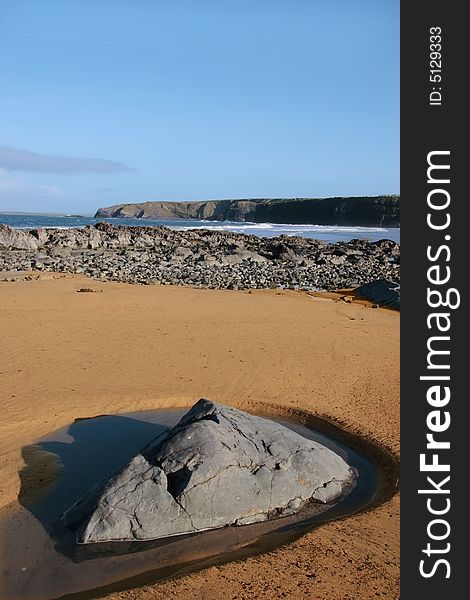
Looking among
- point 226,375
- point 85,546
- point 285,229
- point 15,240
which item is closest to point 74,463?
point 85,546

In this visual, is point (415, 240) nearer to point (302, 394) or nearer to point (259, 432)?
point (259, 432)

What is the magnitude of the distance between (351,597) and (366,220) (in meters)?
100

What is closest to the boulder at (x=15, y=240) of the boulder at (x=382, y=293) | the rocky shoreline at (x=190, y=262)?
the rocky shoreline at (x=190, y=262)

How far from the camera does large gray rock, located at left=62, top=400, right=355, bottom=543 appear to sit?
171 inches

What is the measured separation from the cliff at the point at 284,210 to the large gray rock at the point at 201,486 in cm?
7627

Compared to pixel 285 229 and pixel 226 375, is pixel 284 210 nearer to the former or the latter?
pixel 285 229

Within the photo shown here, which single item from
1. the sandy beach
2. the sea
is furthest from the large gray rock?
the sea

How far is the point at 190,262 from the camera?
26797 millimetres

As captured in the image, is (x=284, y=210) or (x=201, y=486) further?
(x=284, y=210)

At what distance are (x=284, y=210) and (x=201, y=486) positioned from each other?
373ft

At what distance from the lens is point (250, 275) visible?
2278cm

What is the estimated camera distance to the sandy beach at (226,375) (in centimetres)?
384

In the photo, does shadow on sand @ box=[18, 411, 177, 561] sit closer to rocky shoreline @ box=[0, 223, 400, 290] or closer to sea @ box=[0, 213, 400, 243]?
rocky shoreline @ box=[0, 223, 400, 290]

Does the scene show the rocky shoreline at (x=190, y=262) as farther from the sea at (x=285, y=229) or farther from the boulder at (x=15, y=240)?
the sea at (x=285, y=229)
